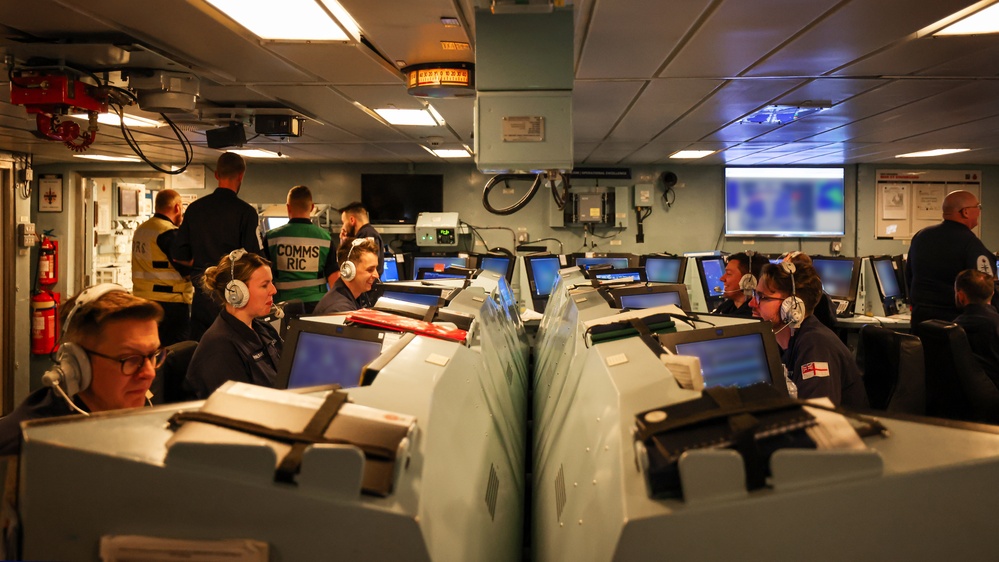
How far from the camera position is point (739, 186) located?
965cm

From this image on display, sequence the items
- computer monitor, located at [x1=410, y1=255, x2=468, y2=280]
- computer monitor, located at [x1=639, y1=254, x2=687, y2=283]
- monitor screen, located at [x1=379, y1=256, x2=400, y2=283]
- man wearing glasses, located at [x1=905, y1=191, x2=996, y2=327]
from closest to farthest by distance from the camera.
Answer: man wearing glasses, located at [x1=905, y1=191, x2=996, y2=327] < computer monitor, located at [x1=639, y1=254, x2=687, y2=283] < computer monitor, located at [x1=410, y1=255, x2=468, y2=280] < monitor screen, located at [x1=379, y1=256, x2=400, y2=283]

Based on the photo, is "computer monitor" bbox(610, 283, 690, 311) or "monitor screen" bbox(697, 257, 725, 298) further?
"monitor screen" bbox(697, 257, 725, 298)

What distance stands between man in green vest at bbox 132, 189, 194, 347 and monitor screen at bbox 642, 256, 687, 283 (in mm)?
3867

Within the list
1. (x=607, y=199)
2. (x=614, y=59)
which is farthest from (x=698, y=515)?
(x=607, y=199)

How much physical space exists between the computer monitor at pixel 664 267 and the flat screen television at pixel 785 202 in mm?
3704

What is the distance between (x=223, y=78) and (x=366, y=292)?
1.51m

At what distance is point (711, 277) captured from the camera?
6.17 meters

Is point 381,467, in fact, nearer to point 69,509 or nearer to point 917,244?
point 69,509

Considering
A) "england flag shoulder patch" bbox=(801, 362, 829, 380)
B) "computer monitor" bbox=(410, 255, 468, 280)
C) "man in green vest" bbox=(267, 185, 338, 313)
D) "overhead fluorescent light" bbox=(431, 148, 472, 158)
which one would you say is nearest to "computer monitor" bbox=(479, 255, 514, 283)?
"computer monitor" bbox=(410, 255, 468, 280)

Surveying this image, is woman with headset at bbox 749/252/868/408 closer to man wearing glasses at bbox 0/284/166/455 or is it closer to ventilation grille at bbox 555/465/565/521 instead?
ventilation grille at bbox 555/465/565/521

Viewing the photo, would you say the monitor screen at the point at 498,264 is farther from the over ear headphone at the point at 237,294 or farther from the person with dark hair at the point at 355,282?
the over ear headphone at the point at 237,294

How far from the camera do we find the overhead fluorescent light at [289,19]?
2703mm

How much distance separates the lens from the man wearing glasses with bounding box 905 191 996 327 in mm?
4703

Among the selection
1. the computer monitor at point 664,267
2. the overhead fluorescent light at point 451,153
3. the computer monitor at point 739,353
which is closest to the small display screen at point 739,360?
the computer monitor at point 739,353
